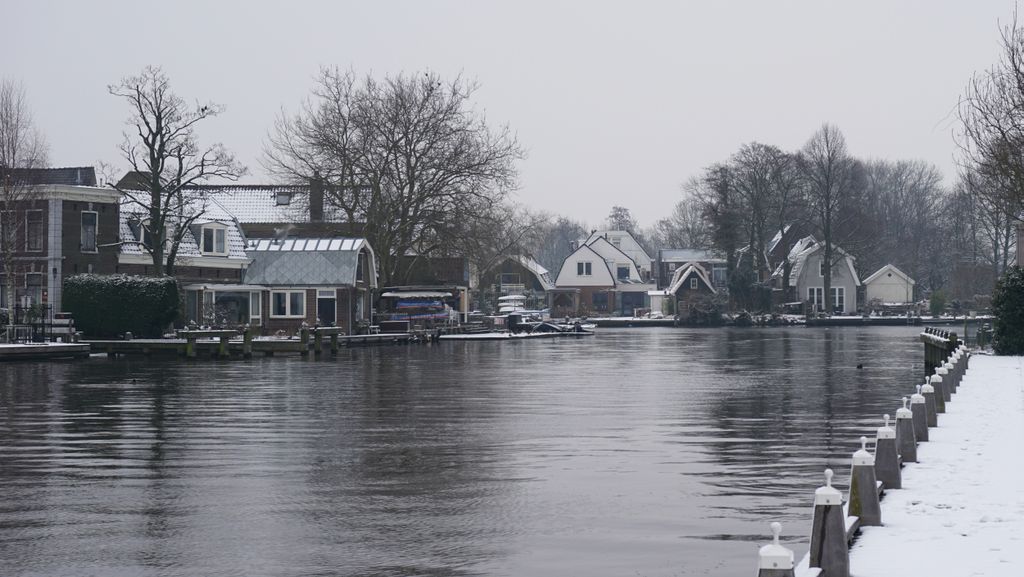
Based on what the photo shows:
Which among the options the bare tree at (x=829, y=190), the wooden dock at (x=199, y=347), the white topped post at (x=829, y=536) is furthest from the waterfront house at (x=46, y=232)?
the bare tree at (x=829, y=190)

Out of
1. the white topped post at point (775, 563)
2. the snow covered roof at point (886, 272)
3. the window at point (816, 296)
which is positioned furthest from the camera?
the snow covered roof at point (886, 272)

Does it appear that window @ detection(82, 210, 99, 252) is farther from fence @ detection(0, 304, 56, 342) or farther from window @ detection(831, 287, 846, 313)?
window @ detection(831, 287, 846, 313)

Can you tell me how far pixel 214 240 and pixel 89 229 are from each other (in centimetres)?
1019

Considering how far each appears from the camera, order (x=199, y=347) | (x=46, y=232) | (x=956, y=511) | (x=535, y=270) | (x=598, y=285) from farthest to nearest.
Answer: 1. (x=535, y=270)
2. (x=598, y=285)
3. (x=46, y=232)
4. (x=199, y=347)
5. (x=956, y=511)

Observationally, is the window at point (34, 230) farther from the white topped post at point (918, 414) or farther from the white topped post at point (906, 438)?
the white topped post at point (906, 438)

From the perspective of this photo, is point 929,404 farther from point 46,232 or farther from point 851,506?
point 46,232

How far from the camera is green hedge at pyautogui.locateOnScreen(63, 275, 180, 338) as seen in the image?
55.8m

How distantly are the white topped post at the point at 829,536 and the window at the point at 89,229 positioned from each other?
2217 inches

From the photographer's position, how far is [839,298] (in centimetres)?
11825

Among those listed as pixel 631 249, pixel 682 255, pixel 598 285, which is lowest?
pixel 598 285

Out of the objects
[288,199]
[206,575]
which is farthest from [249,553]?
[288,199]

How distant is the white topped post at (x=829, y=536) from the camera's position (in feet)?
30.3

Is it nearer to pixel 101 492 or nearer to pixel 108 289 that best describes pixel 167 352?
pixel 108 289

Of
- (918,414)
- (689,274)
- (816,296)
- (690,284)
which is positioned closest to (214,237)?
(918,414)
